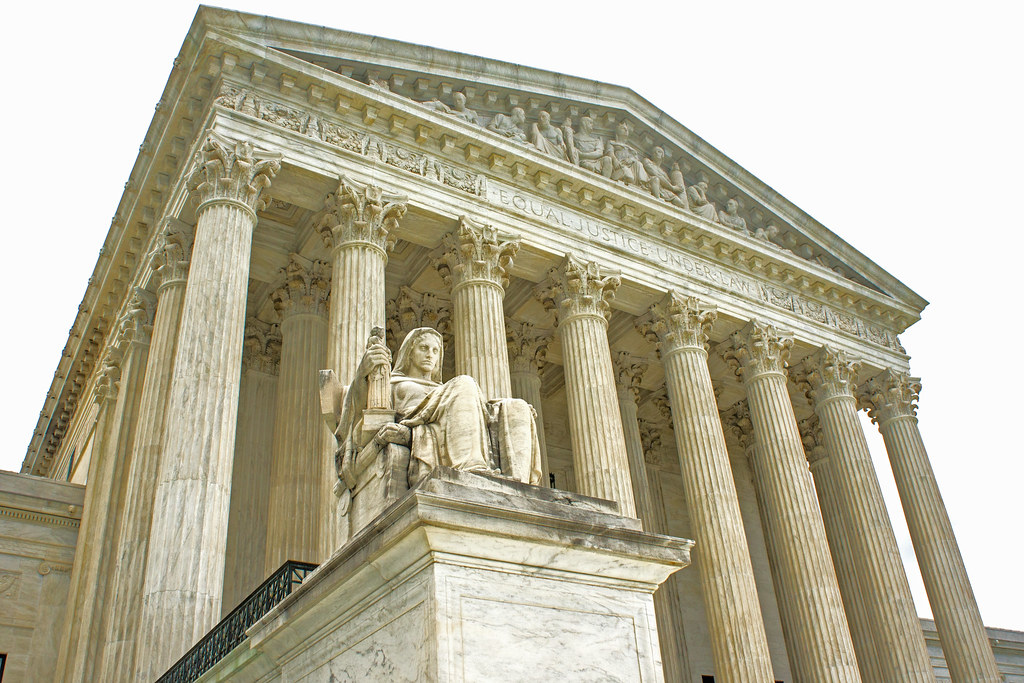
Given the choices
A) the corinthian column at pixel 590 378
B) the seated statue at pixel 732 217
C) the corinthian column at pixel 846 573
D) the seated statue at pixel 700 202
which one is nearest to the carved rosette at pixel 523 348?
the corinthian column at pixel 590 378

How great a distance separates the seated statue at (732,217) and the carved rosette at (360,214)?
9.95 meters

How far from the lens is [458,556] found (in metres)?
4.81

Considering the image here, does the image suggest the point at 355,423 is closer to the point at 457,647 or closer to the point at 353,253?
the point at 457,647

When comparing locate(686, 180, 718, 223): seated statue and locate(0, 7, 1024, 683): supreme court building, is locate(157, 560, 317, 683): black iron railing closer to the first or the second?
locate(0, 7, 1024, 683): supreme court building

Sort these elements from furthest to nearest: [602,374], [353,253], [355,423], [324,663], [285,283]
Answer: [285,283], [602,374], [353,253], [355,423], [324,663]

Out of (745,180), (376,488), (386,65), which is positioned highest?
(745,180)

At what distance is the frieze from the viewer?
62.0 ft

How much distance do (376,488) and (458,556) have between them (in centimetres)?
170

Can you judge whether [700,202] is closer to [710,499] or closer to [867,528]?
[710,499]

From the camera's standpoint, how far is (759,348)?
2127cm

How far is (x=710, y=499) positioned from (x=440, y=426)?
1273cm

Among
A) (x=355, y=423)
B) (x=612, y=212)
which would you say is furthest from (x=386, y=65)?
(x=355, y=423)

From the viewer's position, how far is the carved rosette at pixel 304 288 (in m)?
18.6

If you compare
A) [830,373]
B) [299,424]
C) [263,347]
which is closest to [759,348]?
[830,373]
